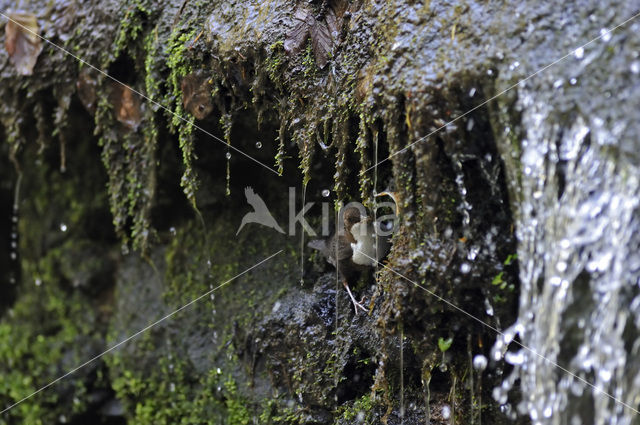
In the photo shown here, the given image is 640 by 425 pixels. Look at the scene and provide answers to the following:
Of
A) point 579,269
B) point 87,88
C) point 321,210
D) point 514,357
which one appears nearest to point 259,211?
point 321,210

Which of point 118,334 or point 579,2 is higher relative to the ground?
point 579,2

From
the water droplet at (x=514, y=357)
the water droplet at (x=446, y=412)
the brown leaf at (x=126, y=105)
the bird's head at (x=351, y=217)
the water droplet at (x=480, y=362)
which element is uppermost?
the brown leaf at (x=126, y=105)

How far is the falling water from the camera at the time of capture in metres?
1.90

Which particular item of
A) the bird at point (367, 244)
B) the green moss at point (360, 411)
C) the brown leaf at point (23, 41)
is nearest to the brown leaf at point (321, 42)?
the bird at point (367, 244)

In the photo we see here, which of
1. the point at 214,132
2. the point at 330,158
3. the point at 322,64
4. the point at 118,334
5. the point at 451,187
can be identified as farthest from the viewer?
the point at 118,334

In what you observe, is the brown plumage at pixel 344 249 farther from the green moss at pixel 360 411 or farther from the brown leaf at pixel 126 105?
the brown leaf at pixel 126 105

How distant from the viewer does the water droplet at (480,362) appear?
2.28m

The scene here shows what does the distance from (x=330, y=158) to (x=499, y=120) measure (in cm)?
88

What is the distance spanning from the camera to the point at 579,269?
1.99 m

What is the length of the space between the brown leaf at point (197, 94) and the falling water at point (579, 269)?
4.49 feet

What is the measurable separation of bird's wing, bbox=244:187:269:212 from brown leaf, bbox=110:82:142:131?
0.60 m

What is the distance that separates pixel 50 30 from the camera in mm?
3184

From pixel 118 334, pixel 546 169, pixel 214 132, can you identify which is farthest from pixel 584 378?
pixel 118 334

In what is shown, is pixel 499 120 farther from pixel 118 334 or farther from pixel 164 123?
pixel 118 334
